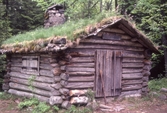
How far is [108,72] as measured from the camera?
9.94m

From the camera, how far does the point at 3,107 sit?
10219mm

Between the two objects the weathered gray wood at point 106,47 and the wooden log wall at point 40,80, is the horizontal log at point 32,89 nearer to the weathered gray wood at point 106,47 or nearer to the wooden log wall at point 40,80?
the wooden log wall at point 40,80

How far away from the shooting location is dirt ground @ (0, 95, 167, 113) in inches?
360

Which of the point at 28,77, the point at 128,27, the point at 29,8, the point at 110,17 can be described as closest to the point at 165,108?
the point at 128,27

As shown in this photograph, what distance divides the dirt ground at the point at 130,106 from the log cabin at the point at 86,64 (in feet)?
1.52

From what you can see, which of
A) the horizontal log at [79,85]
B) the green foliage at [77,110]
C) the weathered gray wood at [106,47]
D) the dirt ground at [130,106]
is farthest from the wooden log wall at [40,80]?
the weathered gray wood at [106,47]

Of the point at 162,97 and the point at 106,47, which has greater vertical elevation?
the point at 106,47

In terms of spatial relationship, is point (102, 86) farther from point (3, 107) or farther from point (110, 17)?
point (3, 107)

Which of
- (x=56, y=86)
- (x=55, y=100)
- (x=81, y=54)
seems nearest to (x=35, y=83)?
(x=56, y=86)

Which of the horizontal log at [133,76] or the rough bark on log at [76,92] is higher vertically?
the horizontal log at [133,76]

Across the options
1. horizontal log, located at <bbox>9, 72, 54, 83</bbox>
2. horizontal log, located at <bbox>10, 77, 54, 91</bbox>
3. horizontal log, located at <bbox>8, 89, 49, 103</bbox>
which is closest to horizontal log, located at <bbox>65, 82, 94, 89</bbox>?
horizontal log, located at <bbox>10, 77, 54, 91</bbox>

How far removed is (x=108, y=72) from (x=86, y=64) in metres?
1.20

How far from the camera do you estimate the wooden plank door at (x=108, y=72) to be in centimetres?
958

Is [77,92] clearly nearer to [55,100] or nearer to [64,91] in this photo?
[64,91]
